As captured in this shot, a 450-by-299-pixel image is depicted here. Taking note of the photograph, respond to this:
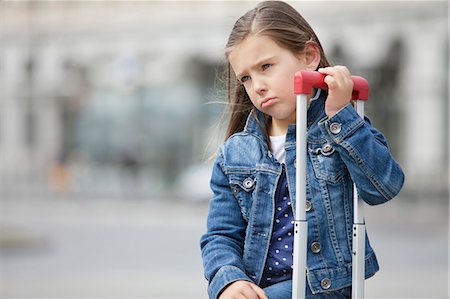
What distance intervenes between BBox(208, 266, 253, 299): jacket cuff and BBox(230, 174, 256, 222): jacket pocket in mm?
199

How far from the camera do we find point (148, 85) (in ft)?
117

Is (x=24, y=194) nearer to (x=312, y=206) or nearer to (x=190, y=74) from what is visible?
(x=190, y=74)

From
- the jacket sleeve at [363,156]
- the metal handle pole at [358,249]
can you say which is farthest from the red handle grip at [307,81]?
the metal handle pole at [358,249]

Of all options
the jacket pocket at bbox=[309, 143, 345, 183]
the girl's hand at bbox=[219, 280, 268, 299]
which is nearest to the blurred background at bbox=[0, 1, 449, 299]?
the jacket pocket at bbox=[309, 143, 345, 183]

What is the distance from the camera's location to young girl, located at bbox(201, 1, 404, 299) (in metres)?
2.94

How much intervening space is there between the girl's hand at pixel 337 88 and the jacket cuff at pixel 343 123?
21mm

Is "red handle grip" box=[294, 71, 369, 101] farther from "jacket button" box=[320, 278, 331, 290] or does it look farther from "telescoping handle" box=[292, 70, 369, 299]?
"jacket button" box=[320, 278, 331, 290]

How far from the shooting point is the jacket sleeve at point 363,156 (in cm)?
291

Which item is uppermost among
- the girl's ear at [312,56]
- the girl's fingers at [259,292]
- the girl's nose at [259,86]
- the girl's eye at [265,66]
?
the girl's ear at [312,56]

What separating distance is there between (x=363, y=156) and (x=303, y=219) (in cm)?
26

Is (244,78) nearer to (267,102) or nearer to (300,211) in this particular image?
(267,102)

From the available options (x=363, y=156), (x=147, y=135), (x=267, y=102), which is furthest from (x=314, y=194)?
(x=147, y=135)

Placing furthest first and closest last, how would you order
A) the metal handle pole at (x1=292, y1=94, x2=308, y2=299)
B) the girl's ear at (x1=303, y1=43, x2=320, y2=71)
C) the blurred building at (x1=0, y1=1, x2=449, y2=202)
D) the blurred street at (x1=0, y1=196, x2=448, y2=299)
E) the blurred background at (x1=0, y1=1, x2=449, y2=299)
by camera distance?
the blurred building at (x1=0, y1=1, x2=449, y2=202) → the blurred background at (x1=0, y1=1, x2=449, y2=299) → the blurred street at (x1=0, y1=196, x2=448, y2=299) → the girl's ear at (x1=303, y1=43, x2=320, y2=71) → the metal handle pole at (x1=292, y1=94, x2=308, y2=299)

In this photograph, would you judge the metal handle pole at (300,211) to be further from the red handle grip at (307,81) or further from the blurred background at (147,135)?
the blurred background at (147,135)
